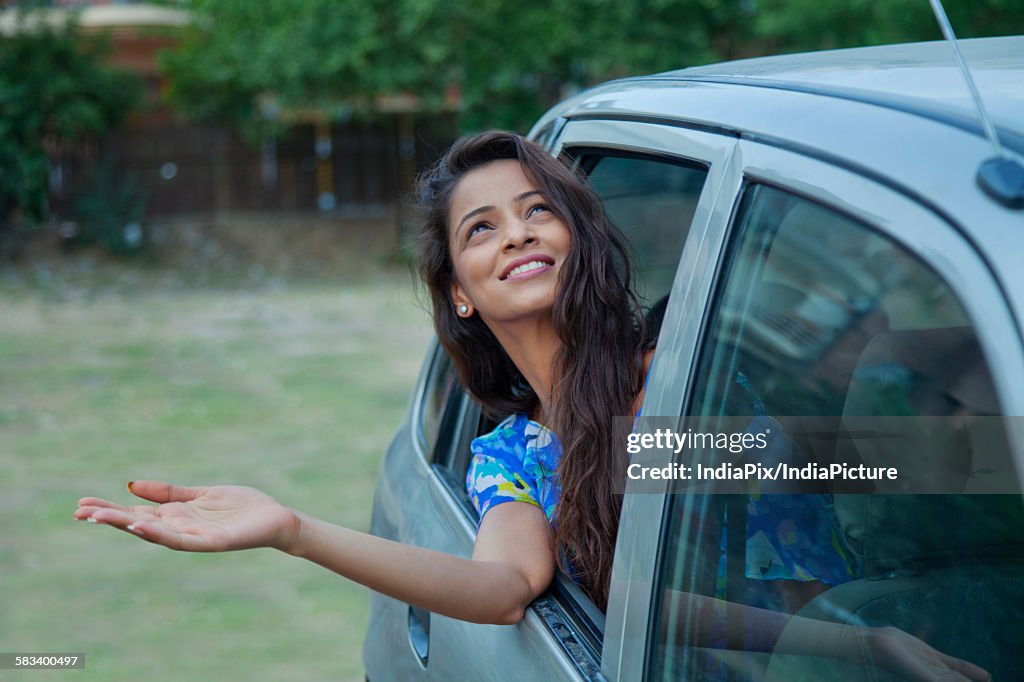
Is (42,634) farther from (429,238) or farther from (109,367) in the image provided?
(109,367)

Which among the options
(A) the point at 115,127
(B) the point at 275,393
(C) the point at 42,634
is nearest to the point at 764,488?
(C) the point at 42,634

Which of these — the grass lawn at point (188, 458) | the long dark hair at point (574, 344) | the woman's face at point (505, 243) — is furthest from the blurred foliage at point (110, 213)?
the woman's face at point (505, 243)

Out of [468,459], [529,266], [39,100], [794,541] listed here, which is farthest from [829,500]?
[39,100]

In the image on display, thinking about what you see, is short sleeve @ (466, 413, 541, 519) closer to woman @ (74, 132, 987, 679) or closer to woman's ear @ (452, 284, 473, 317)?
woman @ (74, 132, 987, 679)

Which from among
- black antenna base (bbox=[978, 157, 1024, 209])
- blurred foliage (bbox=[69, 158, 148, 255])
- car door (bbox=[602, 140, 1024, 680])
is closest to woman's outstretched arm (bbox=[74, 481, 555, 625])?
car door (bbox=[602, 140, 1024, 680])

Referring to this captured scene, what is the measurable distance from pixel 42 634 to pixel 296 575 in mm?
1107

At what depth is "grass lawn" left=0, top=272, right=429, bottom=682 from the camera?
4492mm

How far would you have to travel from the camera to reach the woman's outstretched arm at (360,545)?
1419 mm

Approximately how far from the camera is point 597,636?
1.53m

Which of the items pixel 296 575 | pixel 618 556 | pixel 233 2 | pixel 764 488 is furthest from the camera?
pixel 233 2

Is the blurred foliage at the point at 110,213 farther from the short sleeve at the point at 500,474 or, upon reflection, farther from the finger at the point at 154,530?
the finger at the point at 154,530

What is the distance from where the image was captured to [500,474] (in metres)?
1.82

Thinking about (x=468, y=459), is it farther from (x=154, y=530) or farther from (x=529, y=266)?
(x=154, y=530)

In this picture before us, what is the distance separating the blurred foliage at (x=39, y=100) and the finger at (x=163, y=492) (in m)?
18.4
